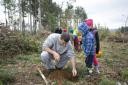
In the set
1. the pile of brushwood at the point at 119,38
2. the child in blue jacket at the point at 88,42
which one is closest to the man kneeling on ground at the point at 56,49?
the child in blue jacket at the point at 88,42

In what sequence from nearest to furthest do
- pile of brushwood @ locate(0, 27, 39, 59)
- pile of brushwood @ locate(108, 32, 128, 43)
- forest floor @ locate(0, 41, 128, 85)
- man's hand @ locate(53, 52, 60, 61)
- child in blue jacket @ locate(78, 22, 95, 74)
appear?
man's hand @ locate(53, 52, 60, 61)
forest floor @ locate(0, 41, 128, 85)
child in blue jacket @ locate(78, 22, 95, 74)
pile of brushwood @ locate(0, 27, 39, 59)
pile of brushwood @ locate(108, 32, 128, 43)

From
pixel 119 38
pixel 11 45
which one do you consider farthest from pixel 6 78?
pixel 119 38

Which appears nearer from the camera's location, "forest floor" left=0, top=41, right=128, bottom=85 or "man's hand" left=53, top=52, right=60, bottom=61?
"man's hand" left=53, top=52, right=60, bottom=61

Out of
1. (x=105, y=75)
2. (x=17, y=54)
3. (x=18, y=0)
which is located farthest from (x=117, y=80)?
(x=18, y=0)

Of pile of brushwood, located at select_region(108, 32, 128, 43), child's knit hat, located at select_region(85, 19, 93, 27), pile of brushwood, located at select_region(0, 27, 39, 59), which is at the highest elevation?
child's knit hat, located at select_region(85, 19, 93, 27)

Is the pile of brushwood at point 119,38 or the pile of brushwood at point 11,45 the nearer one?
the pile of brushwood at point 11,45

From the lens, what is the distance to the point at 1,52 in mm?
9609

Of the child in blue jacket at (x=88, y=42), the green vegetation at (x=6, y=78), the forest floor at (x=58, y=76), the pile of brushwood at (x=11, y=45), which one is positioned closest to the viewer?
the green vegetation at (x=6, y=78)

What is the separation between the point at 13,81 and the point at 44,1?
32509 mm

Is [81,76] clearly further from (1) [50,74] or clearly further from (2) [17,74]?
(2) [17,74]

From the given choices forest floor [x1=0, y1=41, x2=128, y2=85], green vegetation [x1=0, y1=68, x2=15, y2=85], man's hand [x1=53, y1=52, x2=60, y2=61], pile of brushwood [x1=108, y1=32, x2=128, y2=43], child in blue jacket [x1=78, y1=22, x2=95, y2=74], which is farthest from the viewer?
pile of brushwood [x1=108, y1=32, x2=128, y2=43]

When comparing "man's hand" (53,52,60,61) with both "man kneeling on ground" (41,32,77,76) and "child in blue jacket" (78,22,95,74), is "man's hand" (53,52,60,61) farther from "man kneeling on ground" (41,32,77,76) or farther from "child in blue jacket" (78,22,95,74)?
"child in blue jacket" (78,22,95,74)

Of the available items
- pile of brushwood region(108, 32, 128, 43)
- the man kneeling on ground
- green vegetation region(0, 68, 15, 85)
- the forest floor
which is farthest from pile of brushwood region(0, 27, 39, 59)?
pile of brushwood region(108, 32, 128, 43)

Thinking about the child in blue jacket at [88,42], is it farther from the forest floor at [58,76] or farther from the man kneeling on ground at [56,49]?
the man kneeling on ground at [56,49]
